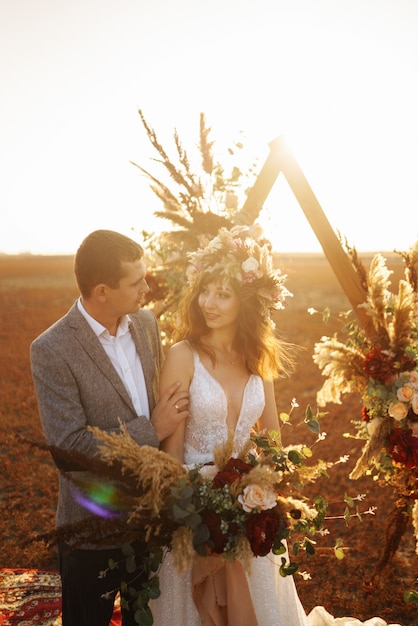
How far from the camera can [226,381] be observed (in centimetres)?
318

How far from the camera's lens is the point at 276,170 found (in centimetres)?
382

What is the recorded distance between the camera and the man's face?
2779 mm

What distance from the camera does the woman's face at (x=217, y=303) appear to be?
10.3 feet

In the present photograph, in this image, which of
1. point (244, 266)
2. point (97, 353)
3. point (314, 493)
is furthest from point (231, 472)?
point (314, 493)

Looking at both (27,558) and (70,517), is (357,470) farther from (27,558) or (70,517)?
(27,558)

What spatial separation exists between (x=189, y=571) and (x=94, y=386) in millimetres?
1087

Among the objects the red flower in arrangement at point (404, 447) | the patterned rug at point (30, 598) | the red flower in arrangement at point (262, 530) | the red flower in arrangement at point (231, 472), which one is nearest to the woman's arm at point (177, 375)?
the red flower in arrangement at point (231, 472)

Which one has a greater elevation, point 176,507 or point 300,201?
point 300,201

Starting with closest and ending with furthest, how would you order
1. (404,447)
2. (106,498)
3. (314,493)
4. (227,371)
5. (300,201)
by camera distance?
(106,498)
(227,371)
(404,447)
(300,201)
(314,493)

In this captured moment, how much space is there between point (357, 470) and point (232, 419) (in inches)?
40.2

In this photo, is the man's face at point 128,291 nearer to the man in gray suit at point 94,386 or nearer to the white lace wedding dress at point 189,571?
the man in gray suit at point 94,386

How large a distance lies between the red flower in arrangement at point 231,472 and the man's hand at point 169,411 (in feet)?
1.39

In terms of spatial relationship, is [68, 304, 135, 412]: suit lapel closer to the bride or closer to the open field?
the bride

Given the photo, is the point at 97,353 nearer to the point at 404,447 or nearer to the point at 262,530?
the point at 262,530
